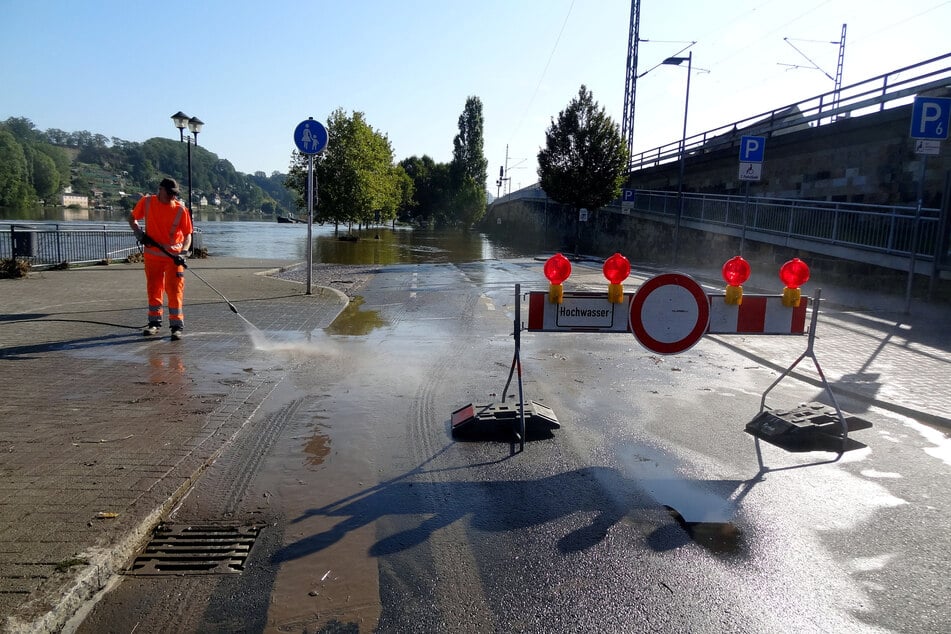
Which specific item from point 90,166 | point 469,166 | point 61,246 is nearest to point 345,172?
point 61,246

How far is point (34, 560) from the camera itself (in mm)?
3016

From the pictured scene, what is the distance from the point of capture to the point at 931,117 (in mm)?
11484

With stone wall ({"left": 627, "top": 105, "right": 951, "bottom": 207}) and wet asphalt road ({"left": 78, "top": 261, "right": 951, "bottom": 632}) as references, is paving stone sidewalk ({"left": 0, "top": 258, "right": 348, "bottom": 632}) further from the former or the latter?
stone wall ({"left": 627, "top": 105, "right": 951, "bottom": 207})

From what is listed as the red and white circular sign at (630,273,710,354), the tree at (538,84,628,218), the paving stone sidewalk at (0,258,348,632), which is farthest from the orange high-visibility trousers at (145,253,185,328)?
the tree at (538,84,628,218)

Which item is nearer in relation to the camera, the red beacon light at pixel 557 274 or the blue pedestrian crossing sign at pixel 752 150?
the red beacon light at pixel 557 274

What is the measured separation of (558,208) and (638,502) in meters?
51.8

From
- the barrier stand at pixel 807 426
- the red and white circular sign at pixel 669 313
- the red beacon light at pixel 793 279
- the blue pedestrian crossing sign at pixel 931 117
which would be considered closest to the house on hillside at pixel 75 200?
the blue pedestrian crossing sign at pixel 931 117

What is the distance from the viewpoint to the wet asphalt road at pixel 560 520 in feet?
9.49

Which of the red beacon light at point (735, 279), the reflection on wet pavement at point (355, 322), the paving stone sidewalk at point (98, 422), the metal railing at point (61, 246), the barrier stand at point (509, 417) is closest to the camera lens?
the paving stone sidewalk at point (98, 422)

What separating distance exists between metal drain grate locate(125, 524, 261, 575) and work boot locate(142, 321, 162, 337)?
5622 mm

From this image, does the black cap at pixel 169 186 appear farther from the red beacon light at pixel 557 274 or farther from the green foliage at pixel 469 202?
the green foliage at pixel 469 202

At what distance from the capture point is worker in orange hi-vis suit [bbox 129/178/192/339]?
8.30 m

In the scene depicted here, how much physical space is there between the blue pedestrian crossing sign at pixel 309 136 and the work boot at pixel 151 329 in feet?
15.4

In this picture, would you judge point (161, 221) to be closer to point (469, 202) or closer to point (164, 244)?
point (164, 244)
